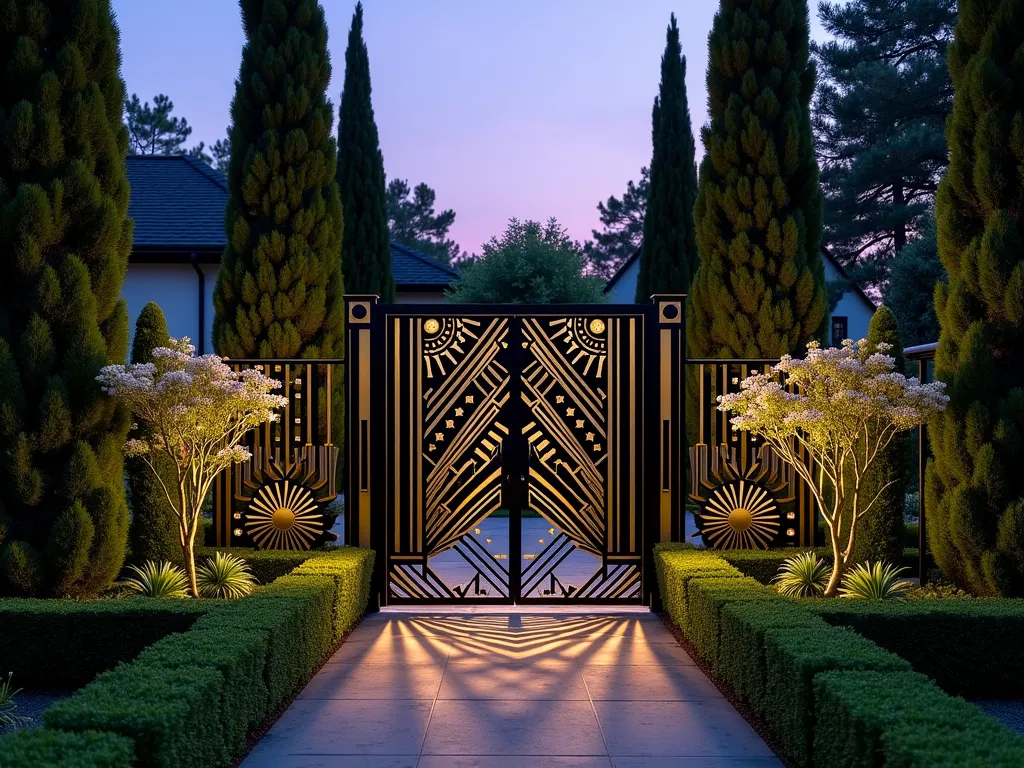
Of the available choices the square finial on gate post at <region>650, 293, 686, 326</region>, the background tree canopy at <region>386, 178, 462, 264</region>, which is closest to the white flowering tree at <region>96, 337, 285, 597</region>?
the square finial on gate post at <region>650, 293, 686, 326</region>

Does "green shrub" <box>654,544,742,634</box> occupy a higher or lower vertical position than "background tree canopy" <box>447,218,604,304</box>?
lower

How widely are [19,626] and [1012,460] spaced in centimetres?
638

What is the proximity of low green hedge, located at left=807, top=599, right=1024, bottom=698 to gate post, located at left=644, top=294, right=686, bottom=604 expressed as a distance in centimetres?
266

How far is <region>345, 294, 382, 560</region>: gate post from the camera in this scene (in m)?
8.58

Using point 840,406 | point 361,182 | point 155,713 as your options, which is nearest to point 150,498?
point 155,713

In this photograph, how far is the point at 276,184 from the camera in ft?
40.7

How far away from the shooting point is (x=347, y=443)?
336 inches

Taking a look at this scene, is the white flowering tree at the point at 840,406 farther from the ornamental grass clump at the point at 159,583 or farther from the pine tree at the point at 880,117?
the pine tree at the point at 880,117

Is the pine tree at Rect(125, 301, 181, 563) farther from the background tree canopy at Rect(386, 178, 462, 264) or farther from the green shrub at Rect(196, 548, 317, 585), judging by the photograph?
the background tree canopy at Rect(386, 178, 462, 264)

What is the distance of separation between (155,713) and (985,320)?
606 cm

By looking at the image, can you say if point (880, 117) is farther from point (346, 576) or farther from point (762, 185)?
point (346, 576)

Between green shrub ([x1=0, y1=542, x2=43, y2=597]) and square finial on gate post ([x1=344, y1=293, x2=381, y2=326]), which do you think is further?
square finial on gate post ([x1=344, y1=293, x2=381, y2=326])

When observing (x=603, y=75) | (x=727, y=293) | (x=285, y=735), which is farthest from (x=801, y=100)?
(x=285, y=735)

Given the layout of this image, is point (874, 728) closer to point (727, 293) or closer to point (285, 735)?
point (285, 735)
